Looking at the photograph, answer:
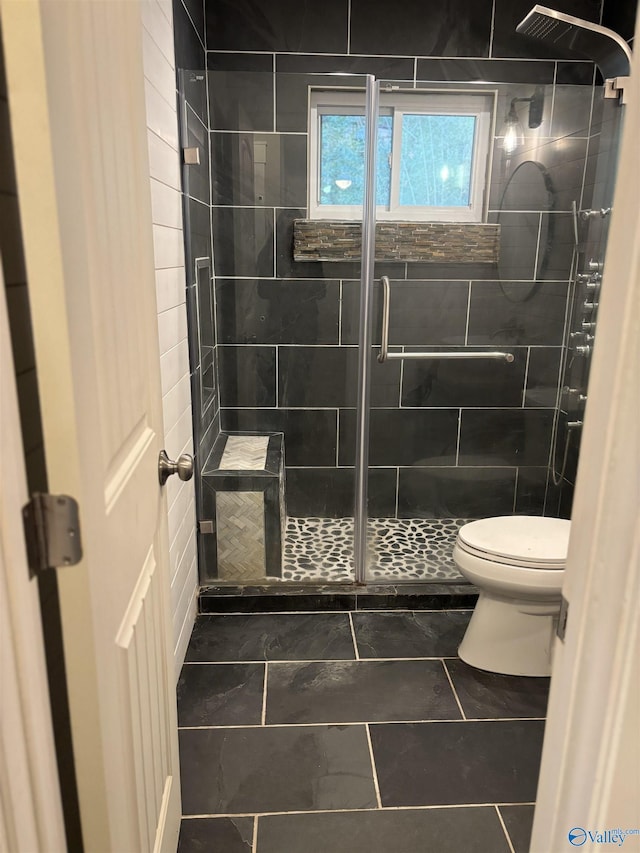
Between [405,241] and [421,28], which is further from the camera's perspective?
[421,28]

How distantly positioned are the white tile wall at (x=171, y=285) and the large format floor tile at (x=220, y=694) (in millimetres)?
88

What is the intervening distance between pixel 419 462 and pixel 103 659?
224 centimetres

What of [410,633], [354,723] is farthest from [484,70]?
[354,723]

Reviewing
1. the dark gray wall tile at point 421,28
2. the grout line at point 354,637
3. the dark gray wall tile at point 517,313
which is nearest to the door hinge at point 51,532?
the grout line at point 354,637

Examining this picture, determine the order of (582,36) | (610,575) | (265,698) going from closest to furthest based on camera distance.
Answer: (610,575)
(265,698)
(582,36)

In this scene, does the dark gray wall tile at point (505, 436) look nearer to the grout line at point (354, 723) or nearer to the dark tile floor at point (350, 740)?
the dark tile floor at point (350, 740)

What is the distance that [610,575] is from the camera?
70 cm

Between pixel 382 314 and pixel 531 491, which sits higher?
pixel 382 314

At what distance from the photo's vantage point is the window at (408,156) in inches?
102

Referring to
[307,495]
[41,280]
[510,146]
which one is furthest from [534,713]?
[510,146]

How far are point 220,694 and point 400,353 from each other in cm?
147

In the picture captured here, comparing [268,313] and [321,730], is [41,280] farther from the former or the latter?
[268,313]

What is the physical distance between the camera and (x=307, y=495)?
2.96m

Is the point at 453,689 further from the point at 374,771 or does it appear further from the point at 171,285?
the point at 171,285
